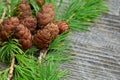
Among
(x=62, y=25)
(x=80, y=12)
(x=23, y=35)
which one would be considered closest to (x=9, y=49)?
(x=23, y=35)

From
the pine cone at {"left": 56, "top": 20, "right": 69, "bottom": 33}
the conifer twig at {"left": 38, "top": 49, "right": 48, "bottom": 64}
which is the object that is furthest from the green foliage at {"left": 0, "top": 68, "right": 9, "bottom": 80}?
the pine cone at {"left": 56, "top": 20, "right": 69, "bottom": 33}

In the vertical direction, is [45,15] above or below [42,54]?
above

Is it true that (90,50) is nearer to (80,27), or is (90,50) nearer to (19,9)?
(80,27)

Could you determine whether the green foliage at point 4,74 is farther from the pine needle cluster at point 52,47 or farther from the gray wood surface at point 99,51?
the gray wood surface at point 99,51

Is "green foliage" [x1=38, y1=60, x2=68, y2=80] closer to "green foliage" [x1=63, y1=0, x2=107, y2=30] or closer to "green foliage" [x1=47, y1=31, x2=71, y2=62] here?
"green foliage" [x1=47, y1=31, x2=71, y2=62]

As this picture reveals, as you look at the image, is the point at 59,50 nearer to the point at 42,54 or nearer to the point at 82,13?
the point at 42,54

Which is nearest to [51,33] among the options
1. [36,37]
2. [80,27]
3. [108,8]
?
[36,37]
